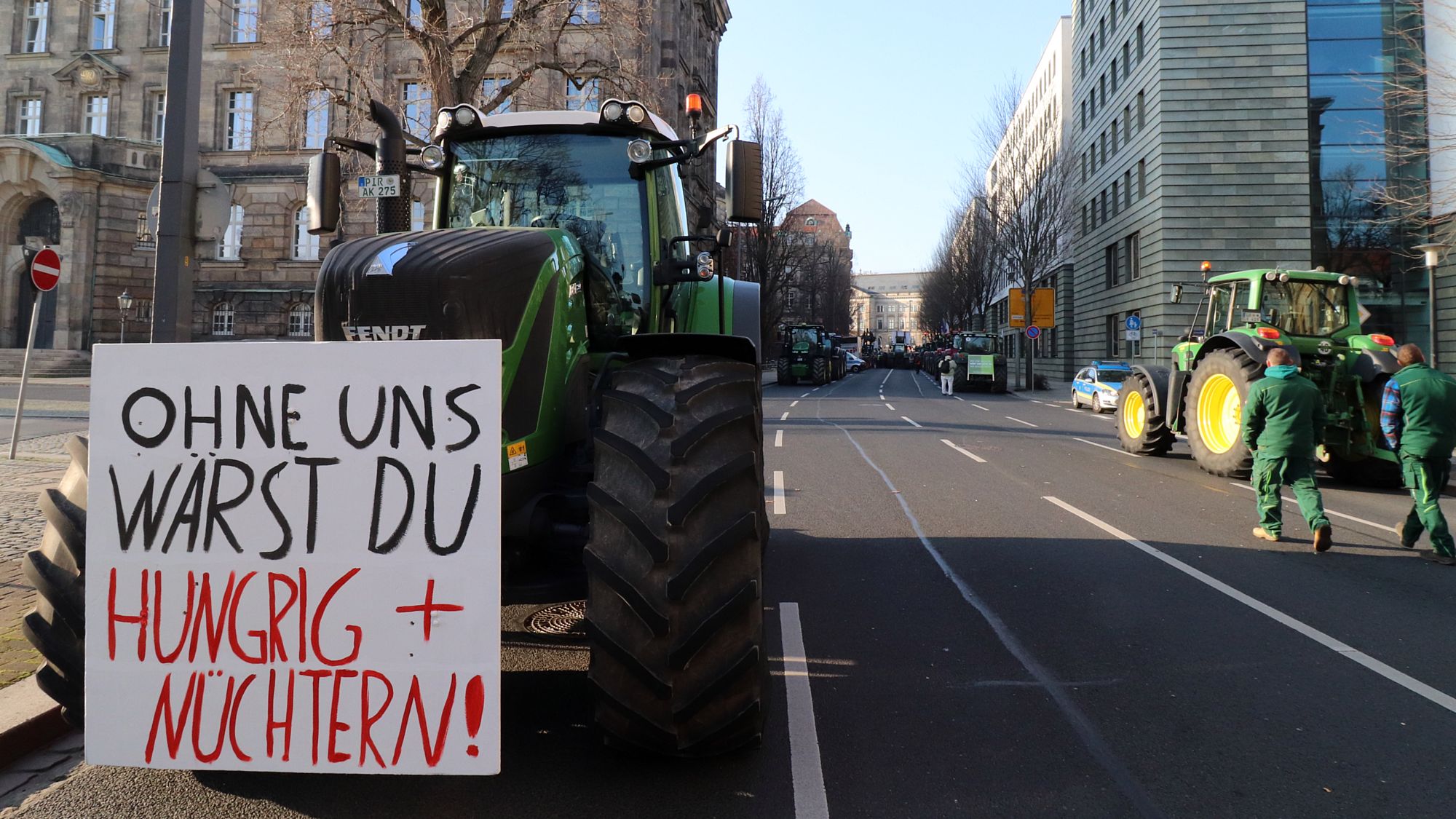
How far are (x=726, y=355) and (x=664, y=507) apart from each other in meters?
0.94

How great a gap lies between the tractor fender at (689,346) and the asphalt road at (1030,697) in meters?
1.53

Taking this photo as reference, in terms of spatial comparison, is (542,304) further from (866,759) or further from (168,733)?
(866,759)

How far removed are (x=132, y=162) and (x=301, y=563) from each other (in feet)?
147

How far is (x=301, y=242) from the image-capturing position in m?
40.2

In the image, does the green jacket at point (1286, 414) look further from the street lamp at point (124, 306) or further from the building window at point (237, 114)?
the building window at point (237, 114)

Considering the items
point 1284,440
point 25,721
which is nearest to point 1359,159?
point 1284,440

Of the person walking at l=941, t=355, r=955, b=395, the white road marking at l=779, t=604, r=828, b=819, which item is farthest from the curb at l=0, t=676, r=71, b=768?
the person walking at l=941, t=355, r=955, b=395

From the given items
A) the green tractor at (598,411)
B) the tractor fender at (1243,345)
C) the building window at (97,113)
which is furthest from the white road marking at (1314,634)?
the building window at (97,113)

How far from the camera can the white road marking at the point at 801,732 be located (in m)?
2.98

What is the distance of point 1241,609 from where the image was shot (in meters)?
5.43

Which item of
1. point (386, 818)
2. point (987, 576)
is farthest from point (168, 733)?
point (987, 576)

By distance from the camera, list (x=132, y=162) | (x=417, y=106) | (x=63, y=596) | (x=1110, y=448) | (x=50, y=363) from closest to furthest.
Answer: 1. (x=63, y=596)
2. (x=1110, y=448)
3. (x=50, y=363)
4. (x=417, y=106)
5. (x=132, y=162)

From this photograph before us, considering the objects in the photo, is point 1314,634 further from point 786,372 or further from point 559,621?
point 786,372

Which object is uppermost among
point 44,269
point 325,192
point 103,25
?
point 103,25
